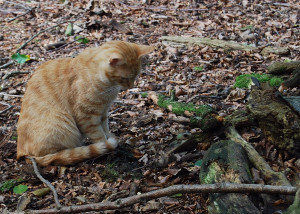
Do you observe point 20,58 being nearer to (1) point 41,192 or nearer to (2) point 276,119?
(1) point 41,192

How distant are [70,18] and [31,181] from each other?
608cm

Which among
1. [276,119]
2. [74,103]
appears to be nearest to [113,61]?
[74,103]

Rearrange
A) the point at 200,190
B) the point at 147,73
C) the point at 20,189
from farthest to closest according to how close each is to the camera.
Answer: the point at 147,73 < the point at 20,189 < the point at 200,190

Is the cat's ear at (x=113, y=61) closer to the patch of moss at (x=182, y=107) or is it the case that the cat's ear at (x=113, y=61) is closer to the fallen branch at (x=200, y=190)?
the patch of moss at (x=182, y=107)

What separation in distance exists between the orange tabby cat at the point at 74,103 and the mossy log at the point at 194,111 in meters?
0.85

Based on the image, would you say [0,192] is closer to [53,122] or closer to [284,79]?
[53,122]

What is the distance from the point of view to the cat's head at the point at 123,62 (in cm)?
403

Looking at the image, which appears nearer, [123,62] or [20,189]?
[20,189]

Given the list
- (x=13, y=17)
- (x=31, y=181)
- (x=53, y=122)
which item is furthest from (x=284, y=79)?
(x=13, y=17)

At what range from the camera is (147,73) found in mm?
6672

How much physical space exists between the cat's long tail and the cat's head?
82cm

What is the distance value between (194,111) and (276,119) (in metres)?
1.25

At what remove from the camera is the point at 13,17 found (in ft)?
30.3

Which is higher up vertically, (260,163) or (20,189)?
(260,163)
